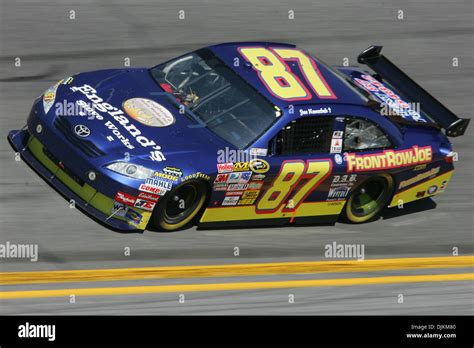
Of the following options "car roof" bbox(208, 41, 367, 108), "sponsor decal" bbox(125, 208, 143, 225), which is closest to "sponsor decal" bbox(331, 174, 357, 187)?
"car roof" bbox(208, 41, 367, 108)

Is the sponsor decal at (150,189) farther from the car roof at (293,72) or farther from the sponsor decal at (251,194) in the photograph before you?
the car roof at (293,72)

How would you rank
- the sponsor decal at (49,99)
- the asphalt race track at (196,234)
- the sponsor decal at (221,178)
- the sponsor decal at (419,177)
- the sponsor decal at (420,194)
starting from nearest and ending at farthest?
the asphalt race track at (196,234) < the sponsor decal at (221,178) < the sponsor decal at (49,99) < the sponsor decal at (419,177) < the sponsor decal at (420,194)

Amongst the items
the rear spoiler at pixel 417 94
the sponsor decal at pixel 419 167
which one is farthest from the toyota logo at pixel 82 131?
the rear spoiler at pixel 417 94

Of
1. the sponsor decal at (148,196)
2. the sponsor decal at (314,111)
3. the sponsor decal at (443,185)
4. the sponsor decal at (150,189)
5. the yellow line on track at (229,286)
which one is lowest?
the yellow line on track at (229,286)

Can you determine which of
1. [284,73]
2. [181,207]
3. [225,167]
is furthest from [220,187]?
[284,73]

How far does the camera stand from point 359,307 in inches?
376

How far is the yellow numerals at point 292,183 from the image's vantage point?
10125mm

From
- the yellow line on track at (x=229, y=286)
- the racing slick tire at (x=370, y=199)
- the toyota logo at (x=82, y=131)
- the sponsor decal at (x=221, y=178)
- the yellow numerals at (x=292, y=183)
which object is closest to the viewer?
the yellow line on track at (x=229, y=286)

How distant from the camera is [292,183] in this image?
1021 cm

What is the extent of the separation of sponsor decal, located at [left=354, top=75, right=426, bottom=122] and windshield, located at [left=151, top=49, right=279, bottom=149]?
1.74 meters

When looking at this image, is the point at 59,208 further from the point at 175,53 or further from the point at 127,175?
the point at 175,53

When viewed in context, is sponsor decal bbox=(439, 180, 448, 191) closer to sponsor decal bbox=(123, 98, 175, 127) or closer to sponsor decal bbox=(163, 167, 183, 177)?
sponsor decal bbox=(123, 98, 175, 127)

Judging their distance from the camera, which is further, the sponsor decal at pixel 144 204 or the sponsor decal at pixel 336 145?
the sponsor decal at pixel 336 145

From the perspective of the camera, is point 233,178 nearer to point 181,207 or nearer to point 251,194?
point 251,194
